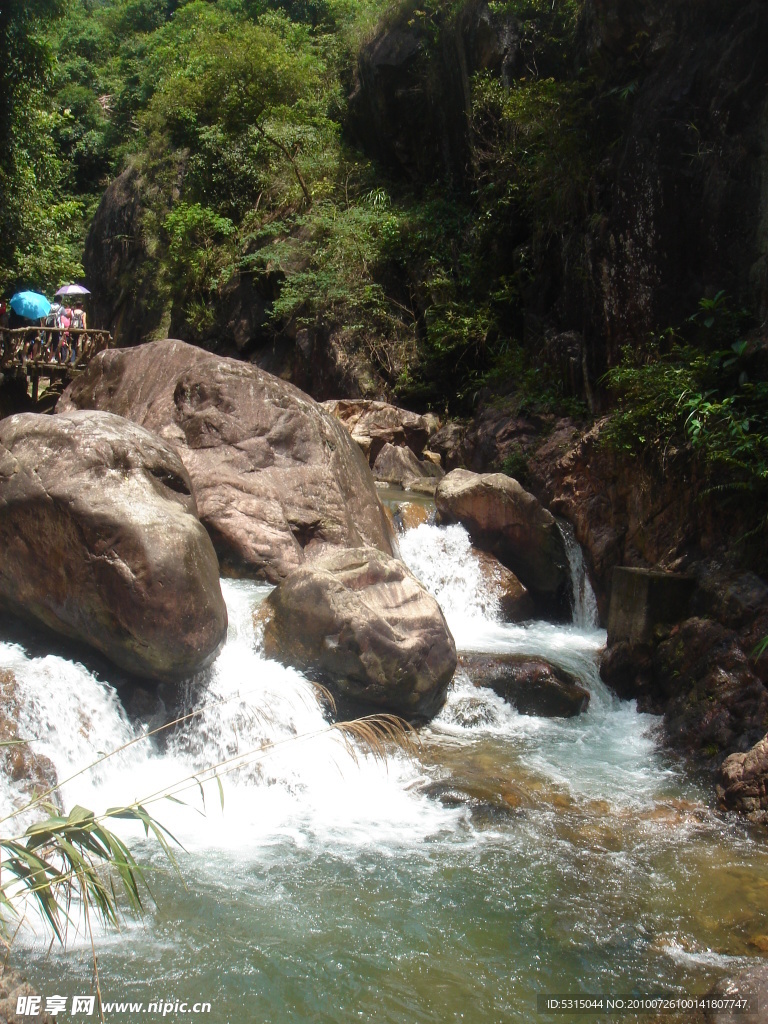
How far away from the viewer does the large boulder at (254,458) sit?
859 centimetres

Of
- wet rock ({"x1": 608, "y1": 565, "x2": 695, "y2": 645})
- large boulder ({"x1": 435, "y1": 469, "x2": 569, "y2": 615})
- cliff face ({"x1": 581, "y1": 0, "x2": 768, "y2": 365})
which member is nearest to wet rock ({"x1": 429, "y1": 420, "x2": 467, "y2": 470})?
large boulder ({"x1": 435, "y1": 469, "x2": 569, "y2": 615})

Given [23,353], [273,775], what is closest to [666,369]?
[273,775]

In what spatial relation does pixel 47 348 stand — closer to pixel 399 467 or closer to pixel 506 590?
pixel 399 467

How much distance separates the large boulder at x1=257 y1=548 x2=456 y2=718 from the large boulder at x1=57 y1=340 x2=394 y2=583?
1.27 meters

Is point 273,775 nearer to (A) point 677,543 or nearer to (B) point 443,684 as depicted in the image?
(B) point 443,684

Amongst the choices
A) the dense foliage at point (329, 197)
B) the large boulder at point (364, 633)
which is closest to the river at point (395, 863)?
the large boulder at point (364, 633)

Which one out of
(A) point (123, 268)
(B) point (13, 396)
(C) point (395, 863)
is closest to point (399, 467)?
(B) point (13, 396)

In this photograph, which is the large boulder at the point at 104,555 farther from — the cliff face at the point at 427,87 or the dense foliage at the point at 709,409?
the cliff face at the point at 427,87

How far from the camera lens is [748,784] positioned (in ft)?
19.9

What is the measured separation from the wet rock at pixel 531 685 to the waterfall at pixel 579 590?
2.31m

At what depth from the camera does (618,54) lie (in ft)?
37.8

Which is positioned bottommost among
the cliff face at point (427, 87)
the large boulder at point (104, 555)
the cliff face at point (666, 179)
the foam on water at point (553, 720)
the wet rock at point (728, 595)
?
the foam on water at point (553, 720)

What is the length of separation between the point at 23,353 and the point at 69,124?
20.2m

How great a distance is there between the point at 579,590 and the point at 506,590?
893 mm
